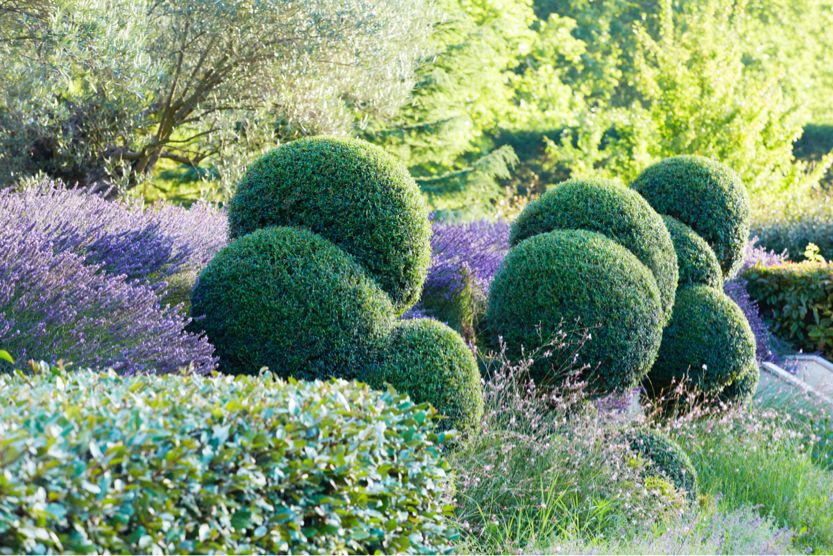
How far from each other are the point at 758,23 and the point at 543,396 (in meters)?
24.4

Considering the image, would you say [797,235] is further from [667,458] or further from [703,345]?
[667,458]

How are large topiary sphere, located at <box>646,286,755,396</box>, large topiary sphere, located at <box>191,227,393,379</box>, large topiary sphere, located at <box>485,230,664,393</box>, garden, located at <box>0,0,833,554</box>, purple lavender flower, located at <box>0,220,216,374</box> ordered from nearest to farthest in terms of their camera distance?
garden, located at <box>0,0,833,554</box>, purple lavender flower, located at <box>0,220,216,374</box>, large topiary sphere, located at <box>191,227,393,379</box>, large topiary sphere, located at <box>485,230,664,393</box>, large topiary sphere, located at <box>646,286,755,396</box>

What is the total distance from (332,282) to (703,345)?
3.10 metres

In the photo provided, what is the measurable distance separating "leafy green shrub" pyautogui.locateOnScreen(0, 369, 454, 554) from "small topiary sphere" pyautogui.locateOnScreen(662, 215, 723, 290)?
3856 millimetres

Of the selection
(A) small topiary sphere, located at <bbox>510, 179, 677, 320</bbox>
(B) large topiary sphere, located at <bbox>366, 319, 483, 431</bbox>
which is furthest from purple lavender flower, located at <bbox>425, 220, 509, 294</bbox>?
(B) large topiary sphere, located at <bbox>366, 319, 483, 431</bbox>

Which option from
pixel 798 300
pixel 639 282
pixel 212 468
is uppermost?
pixel 212 468

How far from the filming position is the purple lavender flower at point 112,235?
16.0ft

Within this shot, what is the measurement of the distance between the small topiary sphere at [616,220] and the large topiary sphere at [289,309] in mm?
2037

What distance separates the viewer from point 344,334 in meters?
4.54

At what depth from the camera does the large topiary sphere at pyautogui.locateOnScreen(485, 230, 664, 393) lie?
18.2ft

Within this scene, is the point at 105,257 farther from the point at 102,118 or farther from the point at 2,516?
the point at 102,118

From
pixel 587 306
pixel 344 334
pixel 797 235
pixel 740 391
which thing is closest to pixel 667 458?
pixel 587 306

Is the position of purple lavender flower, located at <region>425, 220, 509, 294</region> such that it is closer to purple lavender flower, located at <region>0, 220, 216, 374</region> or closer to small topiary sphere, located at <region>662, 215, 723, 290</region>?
small topiary sphere, located at <region>662, 215, 723, 290</region>

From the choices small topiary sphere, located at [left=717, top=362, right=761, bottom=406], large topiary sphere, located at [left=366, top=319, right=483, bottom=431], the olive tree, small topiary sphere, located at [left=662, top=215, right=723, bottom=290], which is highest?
the olive tree
